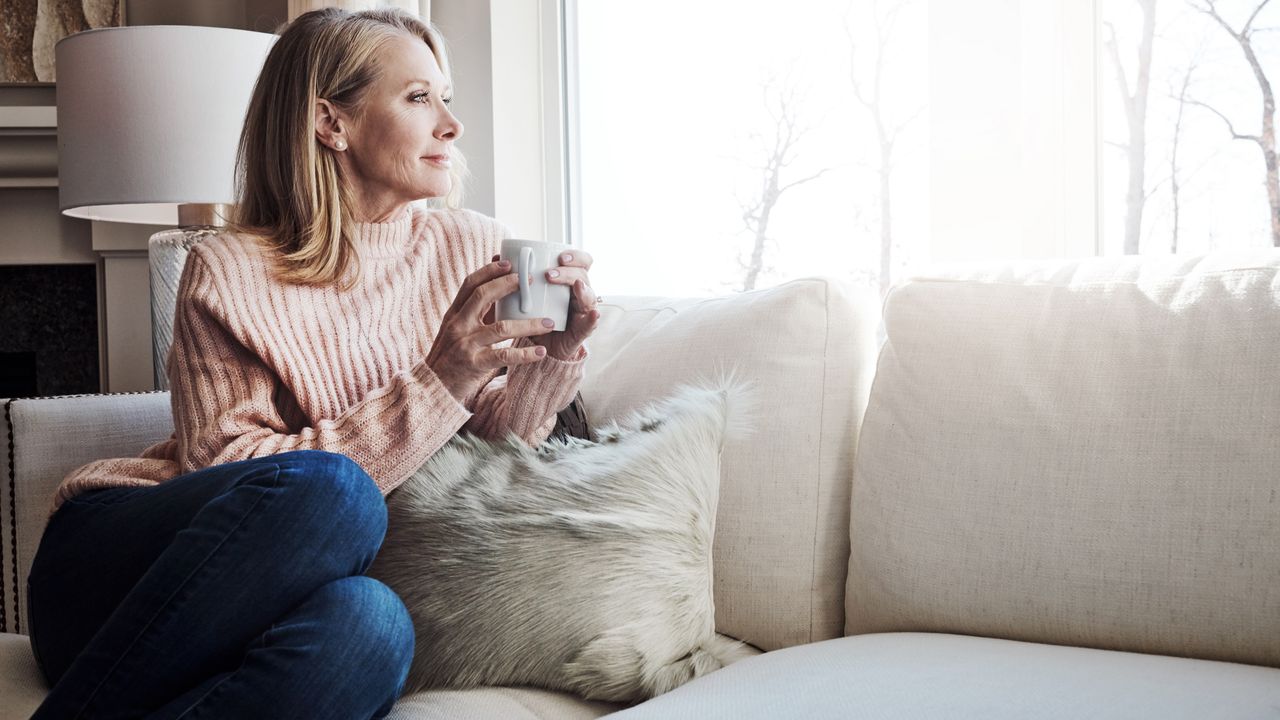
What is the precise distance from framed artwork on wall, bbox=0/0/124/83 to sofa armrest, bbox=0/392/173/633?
1.62m

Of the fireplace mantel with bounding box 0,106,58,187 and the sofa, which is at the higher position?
the fireplace mantel with bounding box 0,106,58,187

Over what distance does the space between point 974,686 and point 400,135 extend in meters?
0.98

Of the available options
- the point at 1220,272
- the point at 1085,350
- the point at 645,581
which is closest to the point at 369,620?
the point at 645,581

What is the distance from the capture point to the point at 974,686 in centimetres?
91

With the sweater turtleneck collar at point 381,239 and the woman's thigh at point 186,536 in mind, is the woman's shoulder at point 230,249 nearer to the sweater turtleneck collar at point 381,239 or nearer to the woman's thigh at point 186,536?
the sweater turtleneck collar at point 381,239

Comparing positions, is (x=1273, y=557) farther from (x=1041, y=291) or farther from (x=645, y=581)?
(x=645, y=581)

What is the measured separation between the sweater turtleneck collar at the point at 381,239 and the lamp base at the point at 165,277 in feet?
1.90

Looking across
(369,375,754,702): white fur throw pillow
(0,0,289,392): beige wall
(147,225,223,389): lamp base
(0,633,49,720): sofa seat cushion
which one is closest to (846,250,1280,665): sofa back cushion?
(369,375,754,702): white fur throw pillow

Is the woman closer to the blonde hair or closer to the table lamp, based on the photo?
the blonde hair

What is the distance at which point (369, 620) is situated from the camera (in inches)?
37.8

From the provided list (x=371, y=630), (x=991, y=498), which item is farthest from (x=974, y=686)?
(x=371, y=630)

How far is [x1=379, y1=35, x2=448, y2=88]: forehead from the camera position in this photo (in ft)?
4.70

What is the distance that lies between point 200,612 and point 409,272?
24.1 inches

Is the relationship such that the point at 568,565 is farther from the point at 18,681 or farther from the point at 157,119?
the point at 157,119
